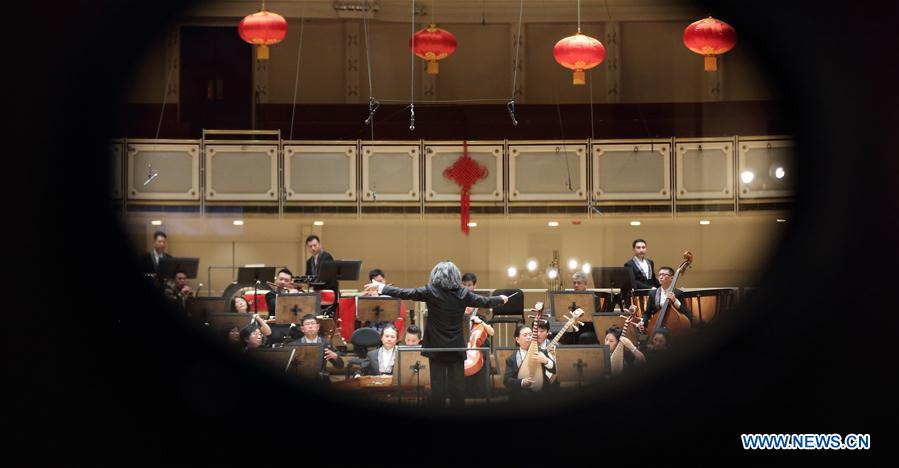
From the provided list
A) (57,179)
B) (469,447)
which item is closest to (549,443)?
(469,447)

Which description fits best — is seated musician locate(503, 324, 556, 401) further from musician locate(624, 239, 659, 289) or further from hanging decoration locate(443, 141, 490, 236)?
hanging decoration locate(443, 141, 490, 236)

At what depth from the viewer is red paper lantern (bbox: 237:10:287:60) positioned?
10164 millimetres

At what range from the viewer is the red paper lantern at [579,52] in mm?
10234

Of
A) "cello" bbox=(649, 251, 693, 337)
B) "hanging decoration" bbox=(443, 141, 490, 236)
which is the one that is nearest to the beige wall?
"hanging decoration" bbox=(443, 141, 490, 236)

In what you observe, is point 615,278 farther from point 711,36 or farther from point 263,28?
point 263,28

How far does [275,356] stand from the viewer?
24.0 ft

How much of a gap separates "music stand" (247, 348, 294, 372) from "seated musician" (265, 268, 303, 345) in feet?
4.69

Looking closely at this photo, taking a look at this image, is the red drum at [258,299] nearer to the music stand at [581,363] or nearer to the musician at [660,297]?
the musician at [660,297]

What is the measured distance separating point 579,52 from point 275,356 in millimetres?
4511

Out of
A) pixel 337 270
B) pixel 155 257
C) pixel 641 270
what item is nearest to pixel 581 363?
pixel 641 270

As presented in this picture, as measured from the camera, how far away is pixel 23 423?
534cm

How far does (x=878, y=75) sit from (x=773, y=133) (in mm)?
8636

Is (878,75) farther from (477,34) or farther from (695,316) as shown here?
(477,34)

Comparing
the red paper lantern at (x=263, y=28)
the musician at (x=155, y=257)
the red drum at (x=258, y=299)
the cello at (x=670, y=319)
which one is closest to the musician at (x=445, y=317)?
the cello at (x=670, y=319)
